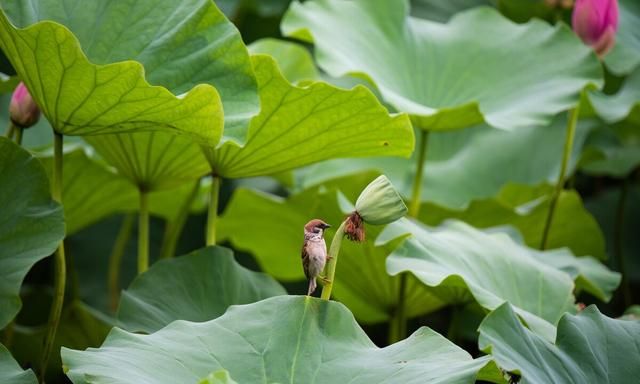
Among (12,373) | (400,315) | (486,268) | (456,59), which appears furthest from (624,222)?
(12,373)

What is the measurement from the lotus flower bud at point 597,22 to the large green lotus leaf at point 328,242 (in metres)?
0.47

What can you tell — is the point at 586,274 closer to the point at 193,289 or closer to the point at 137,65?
the point at 193,289

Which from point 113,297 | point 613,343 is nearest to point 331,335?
point 613,343

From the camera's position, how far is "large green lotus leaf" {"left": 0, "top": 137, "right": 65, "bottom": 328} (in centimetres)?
117

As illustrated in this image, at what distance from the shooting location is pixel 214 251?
1.35 metres

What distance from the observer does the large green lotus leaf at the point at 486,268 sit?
124 cm

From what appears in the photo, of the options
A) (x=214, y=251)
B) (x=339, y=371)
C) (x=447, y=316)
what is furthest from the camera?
(x=447, y=316)

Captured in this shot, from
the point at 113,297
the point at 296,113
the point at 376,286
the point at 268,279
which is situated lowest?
the point at 113,297

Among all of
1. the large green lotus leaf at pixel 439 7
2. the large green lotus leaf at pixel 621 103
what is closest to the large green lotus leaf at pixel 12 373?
the large green lotus leaf at pixel 621 103

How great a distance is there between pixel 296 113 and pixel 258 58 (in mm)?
85

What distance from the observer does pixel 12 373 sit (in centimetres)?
106

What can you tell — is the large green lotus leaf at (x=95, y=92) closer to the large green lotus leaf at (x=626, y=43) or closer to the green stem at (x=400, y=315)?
the green stem at (x=400, y=315)

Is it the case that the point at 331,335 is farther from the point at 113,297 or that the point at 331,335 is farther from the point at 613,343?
the point at 113,297

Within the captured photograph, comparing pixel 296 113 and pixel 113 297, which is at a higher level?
pixel 296 113
